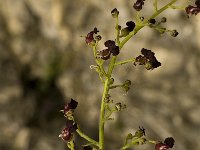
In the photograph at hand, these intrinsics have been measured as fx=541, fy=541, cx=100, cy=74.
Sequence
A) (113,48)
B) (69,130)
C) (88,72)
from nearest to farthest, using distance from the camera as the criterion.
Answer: (113,48) → (69,130) → (88,72)

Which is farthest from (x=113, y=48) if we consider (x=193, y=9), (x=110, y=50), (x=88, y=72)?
(x=88, y=72)

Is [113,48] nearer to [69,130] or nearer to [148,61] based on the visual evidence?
[148,61]

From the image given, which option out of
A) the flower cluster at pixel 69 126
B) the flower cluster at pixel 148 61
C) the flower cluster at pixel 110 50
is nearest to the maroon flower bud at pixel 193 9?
the flower cluster at pixel 148 61

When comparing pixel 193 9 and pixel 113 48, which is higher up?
pixel 193 9

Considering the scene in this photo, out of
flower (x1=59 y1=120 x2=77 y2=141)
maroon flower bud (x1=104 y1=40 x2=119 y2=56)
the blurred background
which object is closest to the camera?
maroon flower bud (x1=104 y1=40 x2=119 y2=56)

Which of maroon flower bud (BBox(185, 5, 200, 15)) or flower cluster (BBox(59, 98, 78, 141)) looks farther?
flower cluster (BBox(59, 98, 78, 141))

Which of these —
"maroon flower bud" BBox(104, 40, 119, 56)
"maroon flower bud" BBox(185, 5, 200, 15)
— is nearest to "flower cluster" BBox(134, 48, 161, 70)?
"maroon flower bud" BBox(104, 40, 119, 56)

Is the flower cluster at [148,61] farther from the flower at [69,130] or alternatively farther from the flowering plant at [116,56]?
the flower at [69,130]

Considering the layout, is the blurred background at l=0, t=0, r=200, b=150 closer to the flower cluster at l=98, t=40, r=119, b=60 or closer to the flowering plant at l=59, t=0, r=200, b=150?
the flowering plant at l=59, t=0, r=200, b=150

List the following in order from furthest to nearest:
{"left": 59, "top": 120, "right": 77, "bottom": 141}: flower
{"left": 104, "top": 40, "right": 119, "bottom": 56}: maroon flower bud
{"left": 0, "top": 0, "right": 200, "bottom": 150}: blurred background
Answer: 1. {"left": 0, "top": 0, "right": 200, "bottom": 150}: blurred background
2. {"left": 59, "top": 120, "right": 77, "bottom": 141}: flower
3. {"left": 104, "top": 40, "right": 119, "bottom": 56}: maroon flower bud
